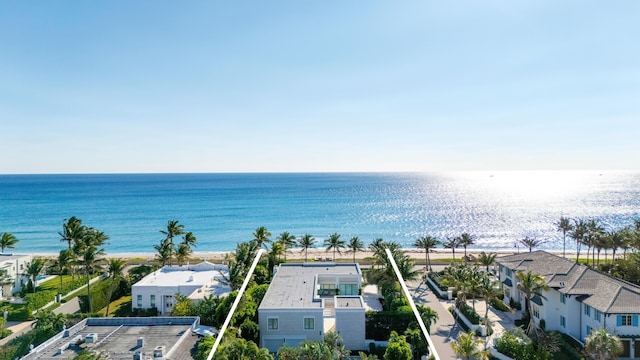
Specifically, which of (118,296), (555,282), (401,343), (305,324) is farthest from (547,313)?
(118,296)

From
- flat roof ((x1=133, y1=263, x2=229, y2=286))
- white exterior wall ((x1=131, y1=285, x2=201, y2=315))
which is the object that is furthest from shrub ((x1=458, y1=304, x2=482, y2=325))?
white exterior wall ((x1=131, y1=285, x2=201, y2=315))

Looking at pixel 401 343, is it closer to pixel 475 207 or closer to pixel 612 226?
pixel 612 226

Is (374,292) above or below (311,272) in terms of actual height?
below

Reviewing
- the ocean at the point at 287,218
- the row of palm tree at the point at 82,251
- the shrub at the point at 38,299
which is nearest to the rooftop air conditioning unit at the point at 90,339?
the row of palm tree at the point at 82,251

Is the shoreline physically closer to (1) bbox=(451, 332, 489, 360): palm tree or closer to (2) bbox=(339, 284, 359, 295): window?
(2) bbox=(339, 284, 359, 295): window

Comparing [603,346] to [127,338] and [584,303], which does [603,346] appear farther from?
[127,338]

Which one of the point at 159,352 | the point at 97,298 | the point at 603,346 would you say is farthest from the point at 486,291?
the point at 97,298
